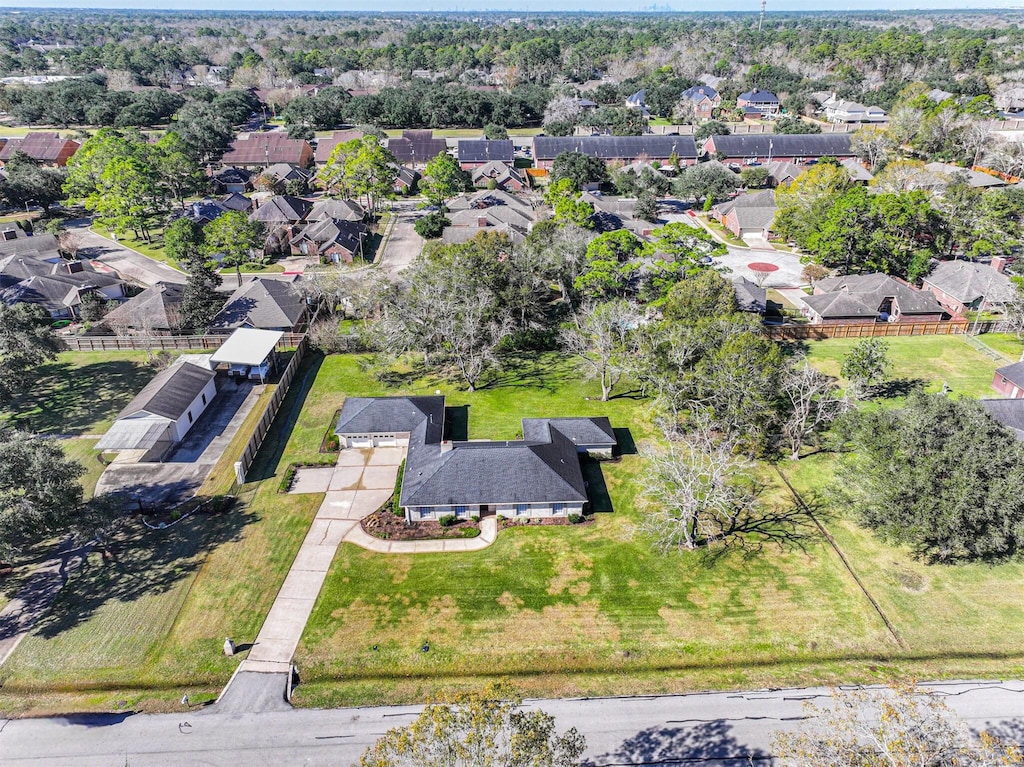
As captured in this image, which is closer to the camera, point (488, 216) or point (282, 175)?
point (488, 216)

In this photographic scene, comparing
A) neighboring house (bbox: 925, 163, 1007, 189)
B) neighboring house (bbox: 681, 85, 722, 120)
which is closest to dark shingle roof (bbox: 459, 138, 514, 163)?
neighboring house (bbox: 681, 85, 722, 120)

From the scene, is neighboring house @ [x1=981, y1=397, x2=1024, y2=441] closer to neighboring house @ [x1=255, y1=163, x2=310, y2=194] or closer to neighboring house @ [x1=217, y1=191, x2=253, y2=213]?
neighboring house @ [x1=217, y1=191, x2=253, y2=213]

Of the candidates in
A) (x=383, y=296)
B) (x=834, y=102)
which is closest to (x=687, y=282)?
(x=383, y=296)

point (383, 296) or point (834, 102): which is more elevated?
point (834, 102)

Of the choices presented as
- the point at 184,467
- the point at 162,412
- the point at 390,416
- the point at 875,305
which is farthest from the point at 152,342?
the point at 875,305

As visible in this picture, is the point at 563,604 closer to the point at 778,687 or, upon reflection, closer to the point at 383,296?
the point at 778,687

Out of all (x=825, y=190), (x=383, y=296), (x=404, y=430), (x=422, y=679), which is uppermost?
(x=825, y=190)

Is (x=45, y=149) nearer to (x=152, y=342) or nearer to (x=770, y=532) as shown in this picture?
(x=152, y=342)

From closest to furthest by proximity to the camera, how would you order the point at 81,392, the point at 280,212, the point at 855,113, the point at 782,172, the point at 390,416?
the point at 390,416
the point at 81,392
the point at 280,212
the point at 782,172
the point at 855,113
